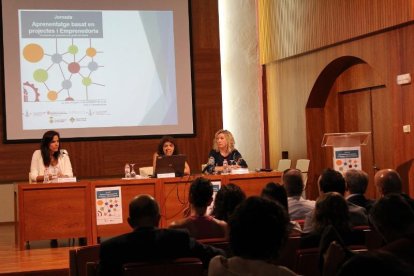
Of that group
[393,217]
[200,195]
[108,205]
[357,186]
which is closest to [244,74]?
[108,205]

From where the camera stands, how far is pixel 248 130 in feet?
35.6

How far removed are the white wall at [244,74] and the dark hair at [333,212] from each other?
7565 millimetres

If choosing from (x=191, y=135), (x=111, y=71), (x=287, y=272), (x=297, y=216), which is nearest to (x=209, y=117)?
(x=191, y=135)

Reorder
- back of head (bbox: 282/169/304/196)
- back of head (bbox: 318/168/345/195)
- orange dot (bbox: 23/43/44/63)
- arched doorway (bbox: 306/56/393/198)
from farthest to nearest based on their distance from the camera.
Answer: orange dot (bbox: 23/43/44/63), arched doorway (bbox: 306/56/393/198), back of head (bbox: 282/169/304/196), back of head (bbox: 318/168/345/195)

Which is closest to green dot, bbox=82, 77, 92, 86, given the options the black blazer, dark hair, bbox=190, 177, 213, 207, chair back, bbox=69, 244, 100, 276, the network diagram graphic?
the network diagram graphic

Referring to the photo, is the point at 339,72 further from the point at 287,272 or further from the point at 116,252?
the point at 287,272

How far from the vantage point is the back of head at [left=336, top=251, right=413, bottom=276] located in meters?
1.40

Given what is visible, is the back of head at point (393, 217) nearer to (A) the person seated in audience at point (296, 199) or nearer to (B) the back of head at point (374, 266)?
(B) the back of head at point (374, 266)

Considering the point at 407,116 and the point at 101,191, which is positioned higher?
the point at 407,116

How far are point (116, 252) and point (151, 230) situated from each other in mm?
186

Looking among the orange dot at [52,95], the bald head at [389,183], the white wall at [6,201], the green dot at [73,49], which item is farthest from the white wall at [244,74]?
the bald head at [389,183]

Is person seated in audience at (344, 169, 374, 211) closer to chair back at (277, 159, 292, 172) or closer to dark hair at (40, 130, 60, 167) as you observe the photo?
dark hair at (40, 130, 60, 167)

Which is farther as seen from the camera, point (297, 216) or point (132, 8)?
point (132, 8)

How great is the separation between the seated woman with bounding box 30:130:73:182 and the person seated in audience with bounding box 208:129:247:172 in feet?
5.34
